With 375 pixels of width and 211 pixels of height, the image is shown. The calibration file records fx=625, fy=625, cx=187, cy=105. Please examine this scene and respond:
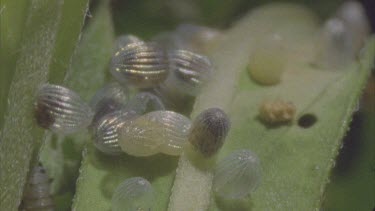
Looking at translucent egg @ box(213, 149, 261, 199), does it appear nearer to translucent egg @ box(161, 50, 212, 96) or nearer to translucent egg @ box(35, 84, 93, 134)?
translucent egg @ box(161, 50, 212, 96)

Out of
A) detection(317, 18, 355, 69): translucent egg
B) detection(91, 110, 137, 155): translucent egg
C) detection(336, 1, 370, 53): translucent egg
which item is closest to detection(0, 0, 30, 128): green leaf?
detection(91, 110, 137, 155): translucent egg

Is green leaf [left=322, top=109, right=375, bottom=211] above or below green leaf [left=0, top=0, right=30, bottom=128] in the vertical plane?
below

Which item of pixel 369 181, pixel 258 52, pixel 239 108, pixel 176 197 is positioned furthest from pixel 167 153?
pixel 369 181

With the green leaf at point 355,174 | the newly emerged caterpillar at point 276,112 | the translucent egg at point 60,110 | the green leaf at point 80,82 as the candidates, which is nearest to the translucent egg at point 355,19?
the green leaf at point 355,174

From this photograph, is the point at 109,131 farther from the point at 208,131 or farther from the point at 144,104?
the point at 208,131

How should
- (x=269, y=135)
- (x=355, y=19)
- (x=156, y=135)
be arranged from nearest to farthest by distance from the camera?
(x=156, y=135)
(x=269, y=135)
(x=355, y=19)

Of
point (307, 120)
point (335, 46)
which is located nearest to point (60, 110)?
point (307, 120)
